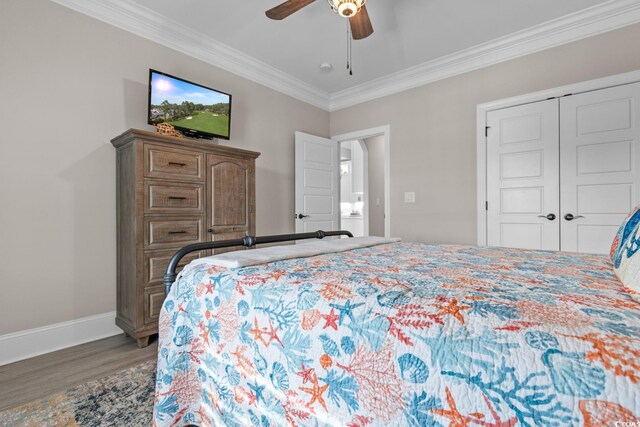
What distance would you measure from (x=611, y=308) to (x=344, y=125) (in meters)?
4.20

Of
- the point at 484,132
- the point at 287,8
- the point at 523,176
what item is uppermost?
the point at 287,8

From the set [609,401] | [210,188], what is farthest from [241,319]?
[210,188]

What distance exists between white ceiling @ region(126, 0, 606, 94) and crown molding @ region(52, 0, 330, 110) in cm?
7

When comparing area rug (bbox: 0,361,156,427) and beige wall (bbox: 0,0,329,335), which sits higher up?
beige wall (bbox: 0,0,329,335)

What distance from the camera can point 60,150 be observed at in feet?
7.63

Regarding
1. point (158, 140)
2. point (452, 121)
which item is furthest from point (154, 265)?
point (452, 121)

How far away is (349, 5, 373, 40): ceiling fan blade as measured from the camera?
2.14 meters

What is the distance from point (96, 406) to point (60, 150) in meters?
1.87

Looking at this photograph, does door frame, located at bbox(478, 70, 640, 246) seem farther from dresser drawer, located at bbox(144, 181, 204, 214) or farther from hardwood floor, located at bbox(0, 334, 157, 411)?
hardwood floor, located at bbox(0, 334, 157, 411)

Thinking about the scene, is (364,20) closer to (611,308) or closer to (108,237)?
(611,308)

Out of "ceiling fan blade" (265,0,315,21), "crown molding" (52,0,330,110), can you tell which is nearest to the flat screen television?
"crown molding" (52,0,330,110)

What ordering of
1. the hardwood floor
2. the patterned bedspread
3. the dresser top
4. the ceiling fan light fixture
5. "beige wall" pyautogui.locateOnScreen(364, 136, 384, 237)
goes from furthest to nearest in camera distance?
"beige wall" pyautogui.locateOnScreen(364, 136, 384, 237) → the dresser top → the ceiling fan light fixture → the hardwood floor → the patterned bedspread

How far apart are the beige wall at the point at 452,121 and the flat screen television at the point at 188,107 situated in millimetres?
2072

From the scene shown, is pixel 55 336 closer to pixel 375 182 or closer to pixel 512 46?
pixel 512 46
